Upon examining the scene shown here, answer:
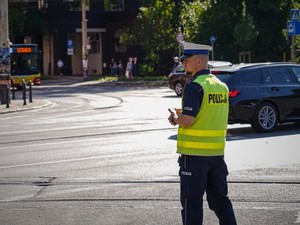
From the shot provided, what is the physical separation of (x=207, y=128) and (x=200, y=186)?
1.61ft

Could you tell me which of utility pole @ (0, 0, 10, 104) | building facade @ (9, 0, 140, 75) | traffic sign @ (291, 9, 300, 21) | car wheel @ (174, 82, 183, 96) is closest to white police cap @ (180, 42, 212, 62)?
traffic sign @ (291, 9, 300, 21)

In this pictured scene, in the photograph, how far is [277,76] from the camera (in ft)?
49.4

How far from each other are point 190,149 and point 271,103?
9584mm

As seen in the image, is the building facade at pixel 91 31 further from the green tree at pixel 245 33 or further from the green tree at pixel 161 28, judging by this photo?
the green tree at pixel 245 33

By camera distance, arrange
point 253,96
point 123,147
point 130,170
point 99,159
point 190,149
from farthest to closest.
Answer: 1. point 253,96
2. point 123,147
3. point 99,159
4. point 130,170
5. point 190,149

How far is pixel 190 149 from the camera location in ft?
17.7

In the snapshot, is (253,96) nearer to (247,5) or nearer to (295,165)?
(295,165)

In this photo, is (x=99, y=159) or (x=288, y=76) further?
(x=288, y=76)

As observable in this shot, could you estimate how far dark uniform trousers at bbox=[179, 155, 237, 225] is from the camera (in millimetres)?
5336

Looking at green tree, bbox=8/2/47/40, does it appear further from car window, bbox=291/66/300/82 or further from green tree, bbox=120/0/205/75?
car window, bbox=291/66/300/82

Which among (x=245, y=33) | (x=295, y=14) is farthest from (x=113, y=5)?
(x=295, y=14)

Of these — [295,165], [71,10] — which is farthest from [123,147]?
[71,10]

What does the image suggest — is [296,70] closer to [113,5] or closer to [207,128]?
[207,128]

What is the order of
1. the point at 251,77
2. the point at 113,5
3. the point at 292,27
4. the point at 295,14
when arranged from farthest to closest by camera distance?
the point at 113,5
the point at 295,14
the point at 292,27
the point at 251,77
